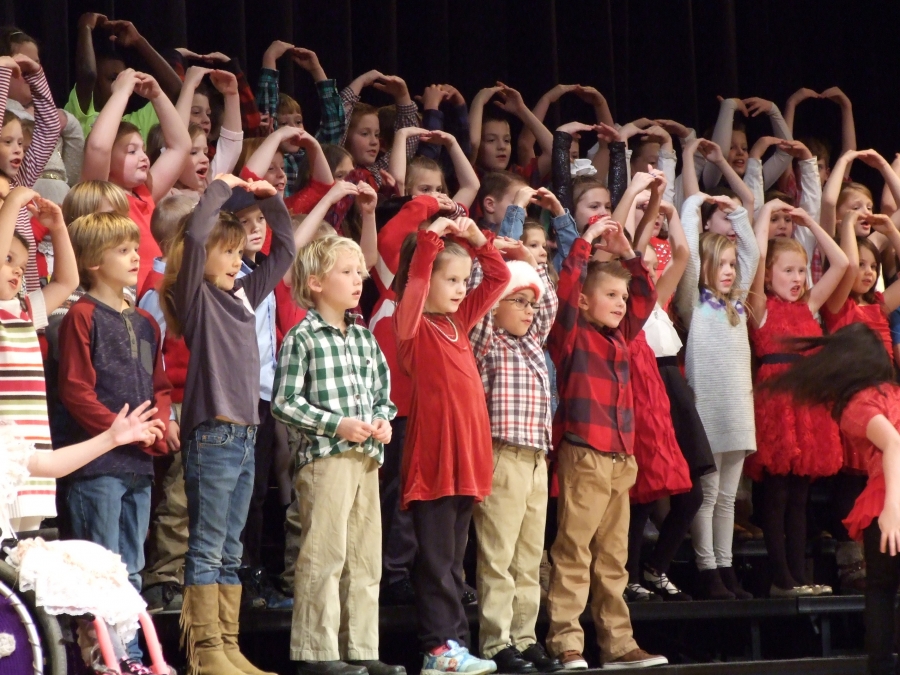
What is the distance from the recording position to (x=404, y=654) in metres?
3.97

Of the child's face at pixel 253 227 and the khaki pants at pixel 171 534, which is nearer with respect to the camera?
the khaki pants at pixel 171 534

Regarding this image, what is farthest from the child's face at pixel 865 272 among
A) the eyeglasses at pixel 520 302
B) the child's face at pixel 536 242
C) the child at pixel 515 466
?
the eyeglasses at pixel 520 302

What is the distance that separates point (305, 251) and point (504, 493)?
938mm

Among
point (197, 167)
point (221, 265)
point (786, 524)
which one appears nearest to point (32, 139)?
point (197, 167)

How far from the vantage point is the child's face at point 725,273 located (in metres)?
4.55

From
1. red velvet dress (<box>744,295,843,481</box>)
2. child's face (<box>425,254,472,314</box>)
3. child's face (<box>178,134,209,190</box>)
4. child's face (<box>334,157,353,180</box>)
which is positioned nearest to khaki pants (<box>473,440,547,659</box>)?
child's face (<box>425,254,472,314</box>)

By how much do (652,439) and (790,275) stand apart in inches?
41.9

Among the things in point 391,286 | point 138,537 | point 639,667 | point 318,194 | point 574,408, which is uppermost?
point 318,194

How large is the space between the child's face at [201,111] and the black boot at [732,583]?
2.56 m

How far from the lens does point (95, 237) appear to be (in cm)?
319

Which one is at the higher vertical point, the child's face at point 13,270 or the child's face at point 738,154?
the child's face at point 738,154

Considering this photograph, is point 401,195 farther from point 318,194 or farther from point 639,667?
point 639,667

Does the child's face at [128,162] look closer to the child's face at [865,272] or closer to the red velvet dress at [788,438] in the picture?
the red velvet dress at [788,438]

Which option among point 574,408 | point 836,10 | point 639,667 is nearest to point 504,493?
point 574,408
